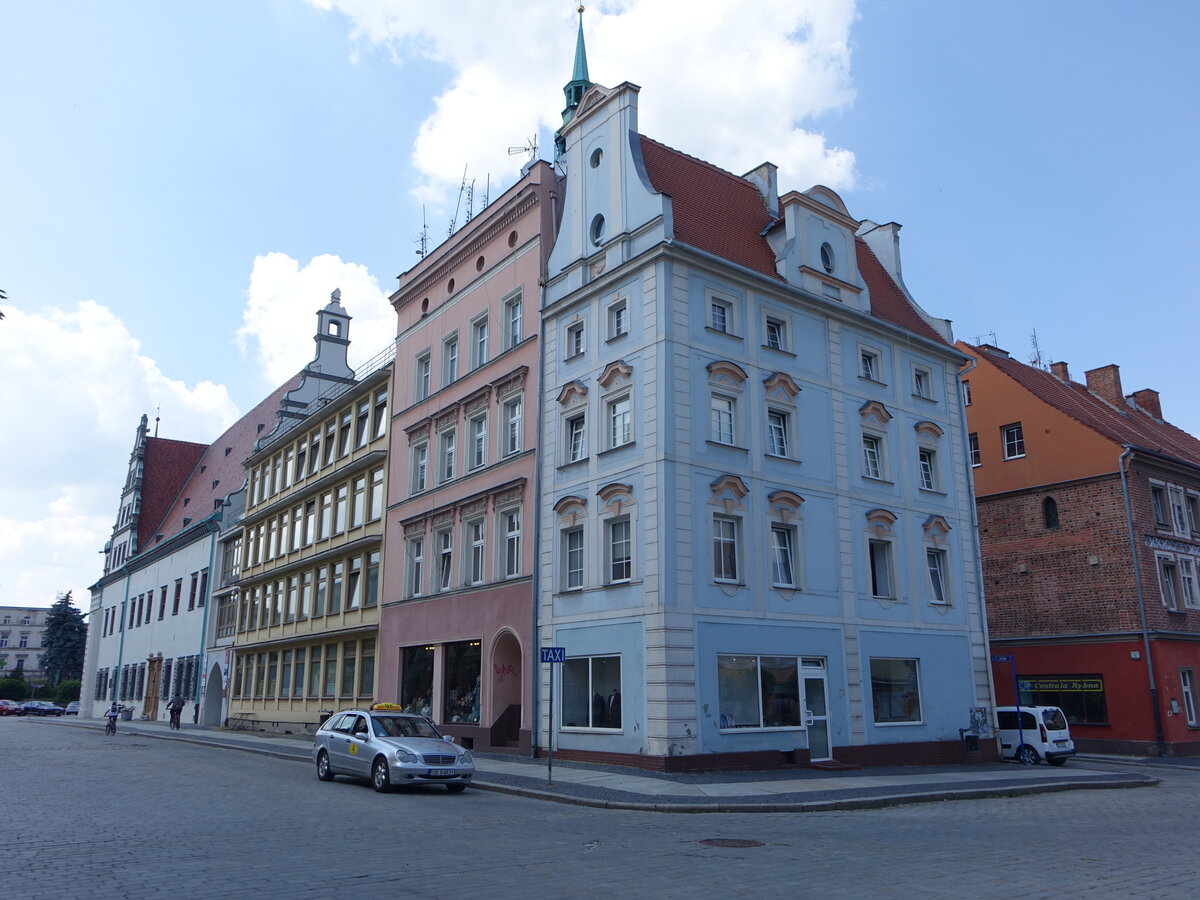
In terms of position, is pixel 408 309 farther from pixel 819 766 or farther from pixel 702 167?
pixel 819 766

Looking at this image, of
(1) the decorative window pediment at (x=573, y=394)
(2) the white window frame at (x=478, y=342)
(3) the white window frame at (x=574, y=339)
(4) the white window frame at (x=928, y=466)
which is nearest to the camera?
(1) the decorative window pediment at (x=573, y=394)

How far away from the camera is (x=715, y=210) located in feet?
93.2

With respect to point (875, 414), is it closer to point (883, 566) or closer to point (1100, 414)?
point (883, 566)

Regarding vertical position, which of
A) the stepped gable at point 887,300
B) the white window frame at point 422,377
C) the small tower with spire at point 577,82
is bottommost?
the white window frame at point 422,377

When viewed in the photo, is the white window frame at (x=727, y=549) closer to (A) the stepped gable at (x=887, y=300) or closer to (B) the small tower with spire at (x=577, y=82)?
(A) the stepped gable at (x=887, y=300)

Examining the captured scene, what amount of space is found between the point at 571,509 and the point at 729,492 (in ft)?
14.1

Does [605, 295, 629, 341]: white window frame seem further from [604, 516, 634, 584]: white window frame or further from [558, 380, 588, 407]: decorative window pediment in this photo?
[604, 516, 634, 584]: white window frame

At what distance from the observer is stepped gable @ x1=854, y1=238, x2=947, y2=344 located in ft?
105

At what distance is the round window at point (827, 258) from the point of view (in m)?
30.0

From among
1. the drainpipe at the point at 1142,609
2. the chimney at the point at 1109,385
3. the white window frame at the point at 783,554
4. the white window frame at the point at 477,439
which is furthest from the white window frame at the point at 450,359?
the chimney at the point at 1109,385

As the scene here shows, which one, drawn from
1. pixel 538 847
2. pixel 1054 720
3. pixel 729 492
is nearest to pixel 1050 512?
pixel 1054 720

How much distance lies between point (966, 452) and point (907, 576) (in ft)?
19.2

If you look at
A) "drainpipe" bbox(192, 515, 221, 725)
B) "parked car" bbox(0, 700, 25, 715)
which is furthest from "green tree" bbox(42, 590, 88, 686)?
"drainpipe" bbox(192, 515, 221, 725)

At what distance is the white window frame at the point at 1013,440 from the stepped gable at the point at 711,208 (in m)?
16.2
